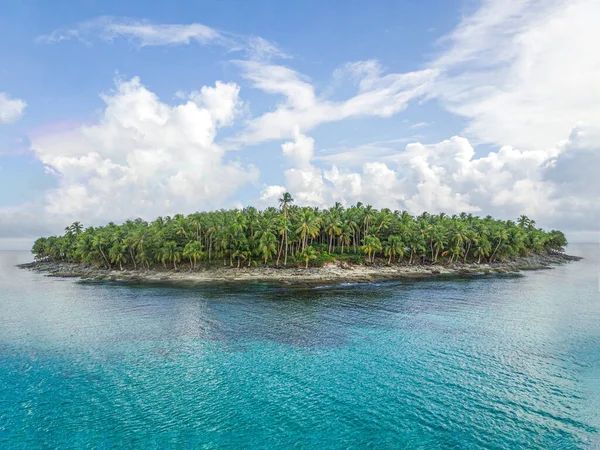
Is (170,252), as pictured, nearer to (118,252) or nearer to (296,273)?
(118,252)

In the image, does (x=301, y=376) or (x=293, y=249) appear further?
(x=293, y=249)

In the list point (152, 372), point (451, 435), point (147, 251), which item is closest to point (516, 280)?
point (451, 435)

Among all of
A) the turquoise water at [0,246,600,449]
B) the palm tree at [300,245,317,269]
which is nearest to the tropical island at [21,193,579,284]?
the palm tree at [300,245,317,269]

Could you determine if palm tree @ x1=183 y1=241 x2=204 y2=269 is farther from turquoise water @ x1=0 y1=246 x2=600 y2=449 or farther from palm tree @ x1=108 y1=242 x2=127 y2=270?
turquoise water @ x1=0 y1=246 x2=600 y2=449

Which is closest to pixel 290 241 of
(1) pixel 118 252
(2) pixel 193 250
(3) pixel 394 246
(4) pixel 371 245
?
(4) pixel 371 245

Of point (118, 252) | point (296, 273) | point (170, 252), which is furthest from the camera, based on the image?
point (118, 252)
